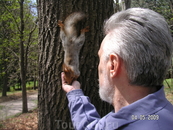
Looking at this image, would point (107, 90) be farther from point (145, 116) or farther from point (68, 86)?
point (68, 86)

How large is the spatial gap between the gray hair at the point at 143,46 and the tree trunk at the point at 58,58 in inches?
27.5

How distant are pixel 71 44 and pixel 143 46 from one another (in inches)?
32.5

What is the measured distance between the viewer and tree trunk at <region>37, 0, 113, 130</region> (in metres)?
1.69

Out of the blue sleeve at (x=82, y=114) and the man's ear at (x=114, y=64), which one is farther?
the blue sleeve at (x=82, y=114)

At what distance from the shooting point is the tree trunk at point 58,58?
1.69 metres

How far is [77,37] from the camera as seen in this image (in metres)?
1.67

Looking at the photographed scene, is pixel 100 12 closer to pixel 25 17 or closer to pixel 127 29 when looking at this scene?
pixel 127 29

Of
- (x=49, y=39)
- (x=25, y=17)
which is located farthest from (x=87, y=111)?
(x=25, y=17)

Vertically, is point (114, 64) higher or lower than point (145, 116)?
higher

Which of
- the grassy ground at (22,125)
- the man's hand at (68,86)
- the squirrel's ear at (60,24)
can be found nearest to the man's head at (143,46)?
the man's hand at (68,86)

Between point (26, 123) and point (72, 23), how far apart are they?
6591 mm

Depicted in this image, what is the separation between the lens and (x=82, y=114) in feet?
4.13

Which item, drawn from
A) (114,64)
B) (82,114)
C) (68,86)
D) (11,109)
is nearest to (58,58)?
(68,86)

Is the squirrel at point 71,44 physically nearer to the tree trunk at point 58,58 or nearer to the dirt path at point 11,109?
the tree trunk at point 58,58
